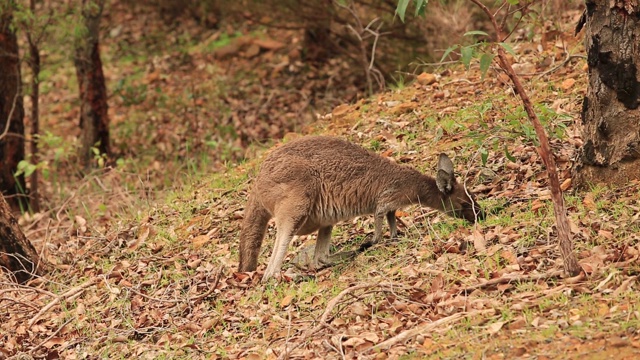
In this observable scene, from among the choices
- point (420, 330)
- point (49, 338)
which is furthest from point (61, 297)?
point (420, 330)

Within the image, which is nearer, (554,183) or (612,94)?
(554,183)

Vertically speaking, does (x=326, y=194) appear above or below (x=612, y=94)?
below

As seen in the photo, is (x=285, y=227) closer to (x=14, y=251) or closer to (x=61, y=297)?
(x=61, y=297)

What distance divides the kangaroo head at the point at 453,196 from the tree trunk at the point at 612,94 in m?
0.93

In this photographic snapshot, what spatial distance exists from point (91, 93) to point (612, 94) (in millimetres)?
9597

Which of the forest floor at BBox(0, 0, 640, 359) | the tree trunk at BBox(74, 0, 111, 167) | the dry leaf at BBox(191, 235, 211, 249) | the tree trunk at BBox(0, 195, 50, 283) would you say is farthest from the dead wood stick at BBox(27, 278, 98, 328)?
the tree trunk at BBox(74, 0, 111, 167)

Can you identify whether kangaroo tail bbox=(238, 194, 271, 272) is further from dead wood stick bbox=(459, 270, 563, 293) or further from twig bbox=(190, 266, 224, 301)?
dead wood stick bbox=(459, 270, 563, 293)

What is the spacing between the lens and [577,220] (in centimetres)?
672

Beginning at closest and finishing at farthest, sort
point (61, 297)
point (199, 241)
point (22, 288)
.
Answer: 1. point (61, 297)
2. point (22, 288)
3. point (199, 241)

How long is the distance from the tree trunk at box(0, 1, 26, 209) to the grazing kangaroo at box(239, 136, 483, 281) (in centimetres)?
613

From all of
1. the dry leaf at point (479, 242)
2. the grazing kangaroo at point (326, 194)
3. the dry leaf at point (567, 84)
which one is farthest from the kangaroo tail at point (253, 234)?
the dry leaf at point (567, 84)

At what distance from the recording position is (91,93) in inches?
572

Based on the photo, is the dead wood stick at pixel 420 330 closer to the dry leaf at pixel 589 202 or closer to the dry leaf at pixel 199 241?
the dry leaf at pixel 589 202

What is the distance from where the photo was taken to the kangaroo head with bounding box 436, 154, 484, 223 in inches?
297
